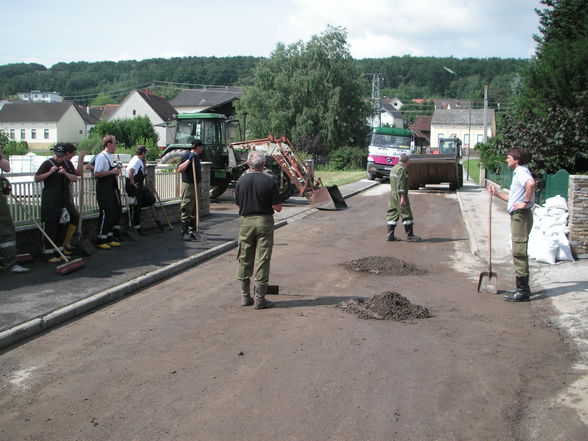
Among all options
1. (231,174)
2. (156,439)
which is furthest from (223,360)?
(231,174)

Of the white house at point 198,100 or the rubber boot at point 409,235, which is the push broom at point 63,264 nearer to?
the rubber boot at point 409,235

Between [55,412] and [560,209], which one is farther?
[560,209]

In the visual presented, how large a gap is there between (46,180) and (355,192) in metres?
18.9

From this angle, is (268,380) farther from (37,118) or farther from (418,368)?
(37,118)

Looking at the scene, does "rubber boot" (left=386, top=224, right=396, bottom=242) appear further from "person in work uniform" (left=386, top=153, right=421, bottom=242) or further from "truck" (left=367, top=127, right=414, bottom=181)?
"truck" (left=367, top=127, right=414, bottom=181)

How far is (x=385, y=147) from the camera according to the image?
33375 mm

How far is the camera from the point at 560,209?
408 inches

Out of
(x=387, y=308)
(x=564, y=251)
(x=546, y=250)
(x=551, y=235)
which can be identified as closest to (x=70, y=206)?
(x=387, y=308)

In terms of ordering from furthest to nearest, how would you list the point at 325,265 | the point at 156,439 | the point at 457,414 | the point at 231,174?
the point at 231,174 → the point at 325,265 → the point at 457,414 → the point at 156,439

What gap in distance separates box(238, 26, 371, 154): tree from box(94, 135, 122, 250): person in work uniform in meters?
40.8

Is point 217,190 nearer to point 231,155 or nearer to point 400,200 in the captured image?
point 231,155

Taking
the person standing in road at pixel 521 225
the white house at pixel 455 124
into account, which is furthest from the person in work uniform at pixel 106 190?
the white house at pixel 455 124

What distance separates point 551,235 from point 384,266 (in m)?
3.00

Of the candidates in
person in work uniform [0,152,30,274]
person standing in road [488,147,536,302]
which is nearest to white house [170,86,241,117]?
person in work uniform [0,152,30,274]
